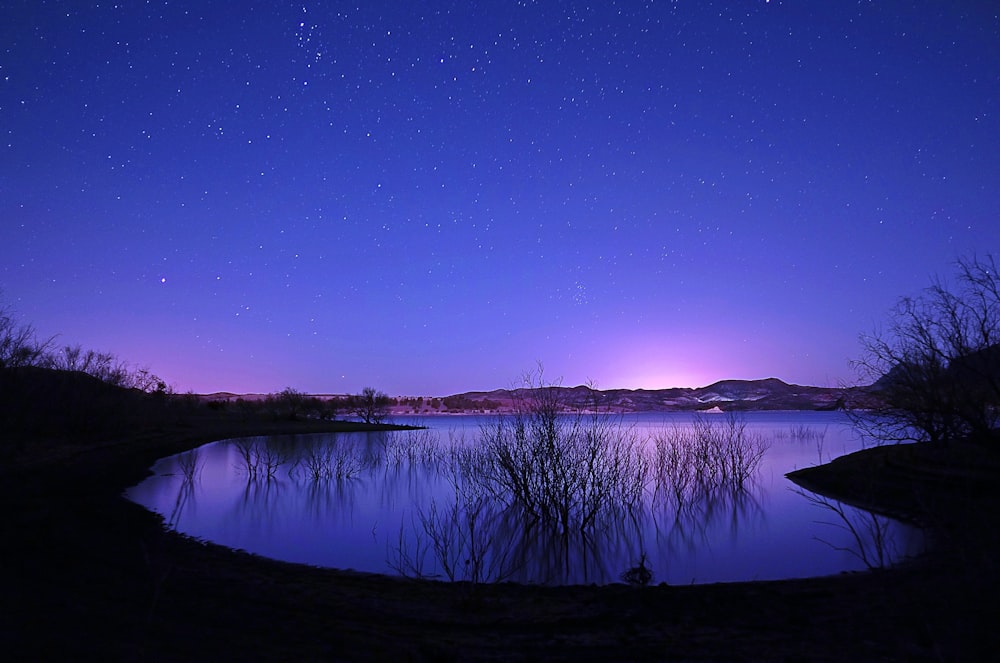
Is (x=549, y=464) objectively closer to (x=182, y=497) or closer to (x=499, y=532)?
(x=499, y=532)

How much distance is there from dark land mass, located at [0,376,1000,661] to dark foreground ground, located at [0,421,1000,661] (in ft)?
0.07

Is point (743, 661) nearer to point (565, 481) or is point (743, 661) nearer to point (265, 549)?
point (565, 481)

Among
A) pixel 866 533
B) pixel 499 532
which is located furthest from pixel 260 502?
pixel 866 533

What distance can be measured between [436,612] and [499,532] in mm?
5847

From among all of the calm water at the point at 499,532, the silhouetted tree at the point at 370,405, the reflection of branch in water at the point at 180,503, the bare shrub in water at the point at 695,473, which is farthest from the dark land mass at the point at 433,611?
the silhouetted tree at the point at 370,405

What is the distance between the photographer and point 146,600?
6.11 metres

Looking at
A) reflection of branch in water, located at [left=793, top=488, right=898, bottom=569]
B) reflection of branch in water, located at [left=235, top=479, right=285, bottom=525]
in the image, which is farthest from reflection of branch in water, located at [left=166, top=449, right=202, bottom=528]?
reflection of branch in water, located at [left=793, top=488, right=898, bottom=569]

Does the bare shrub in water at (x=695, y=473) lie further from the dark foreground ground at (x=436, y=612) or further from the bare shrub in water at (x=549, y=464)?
the dark foreground ground at (x=436, y=612)

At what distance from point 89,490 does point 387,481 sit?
8.79m

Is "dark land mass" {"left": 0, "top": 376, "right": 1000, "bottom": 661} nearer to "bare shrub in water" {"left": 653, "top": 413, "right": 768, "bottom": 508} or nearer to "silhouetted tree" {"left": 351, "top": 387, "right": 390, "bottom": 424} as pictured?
"bare shrub in water" {"left": 653, "top": 413, "right": 768, "bottom": 508}

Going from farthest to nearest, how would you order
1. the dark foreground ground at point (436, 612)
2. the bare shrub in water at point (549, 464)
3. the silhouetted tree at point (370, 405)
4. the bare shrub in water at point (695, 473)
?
the silhouetted tree at point (370, 405), the bare shrub in water at point (695, 473), the bare shrub in water at point (549, 464), the dark foreground ground at point (436, 612)

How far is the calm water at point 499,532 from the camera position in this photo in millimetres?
9820

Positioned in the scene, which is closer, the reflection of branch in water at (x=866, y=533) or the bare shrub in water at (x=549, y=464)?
the reflection of branch in water at (x=866, y=533)

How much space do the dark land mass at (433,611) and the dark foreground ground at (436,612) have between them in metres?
0.02
